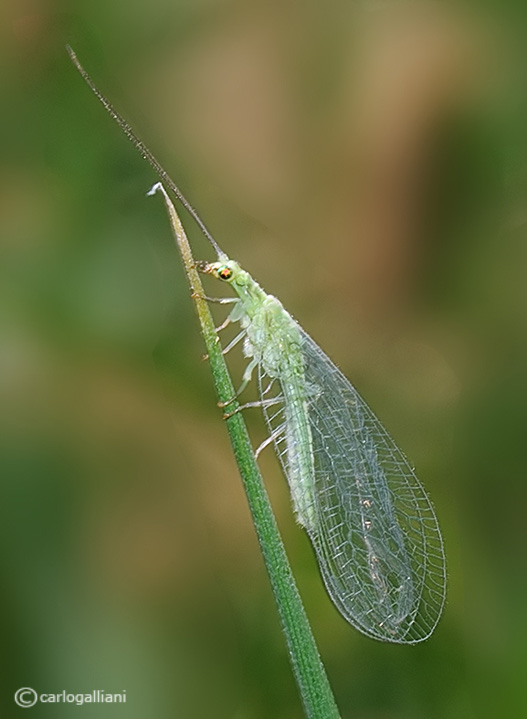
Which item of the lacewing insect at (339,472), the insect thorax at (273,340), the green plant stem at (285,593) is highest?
the insect thorax at (273,340)

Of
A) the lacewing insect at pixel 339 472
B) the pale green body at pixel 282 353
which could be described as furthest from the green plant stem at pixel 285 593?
the pale green body at pixel 282 353

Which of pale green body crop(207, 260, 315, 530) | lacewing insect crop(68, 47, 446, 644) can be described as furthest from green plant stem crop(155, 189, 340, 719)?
pale green body crop(207, 260, 315, 530)

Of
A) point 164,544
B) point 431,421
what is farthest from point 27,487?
point 431,421

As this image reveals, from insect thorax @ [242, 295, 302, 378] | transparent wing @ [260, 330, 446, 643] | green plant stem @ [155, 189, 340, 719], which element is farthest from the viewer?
insect thorax @ [242, 295, 302, 378]

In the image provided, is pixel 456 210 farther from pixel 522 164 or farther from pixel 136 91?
pixel 136 91

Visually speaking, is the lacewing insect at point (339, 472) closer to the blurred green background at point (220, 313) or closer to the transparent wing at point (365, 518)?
the transparent wing at point (365, 518)

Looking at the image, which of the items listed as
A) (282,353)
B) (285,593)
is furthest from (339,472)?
(285,593)

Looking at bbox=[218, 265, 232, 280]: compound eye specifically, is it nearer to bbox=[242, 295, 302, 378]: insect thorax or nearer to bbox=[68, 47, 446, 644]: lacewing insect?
bbox=[68, 47, 446, 644]: lacewing insect
